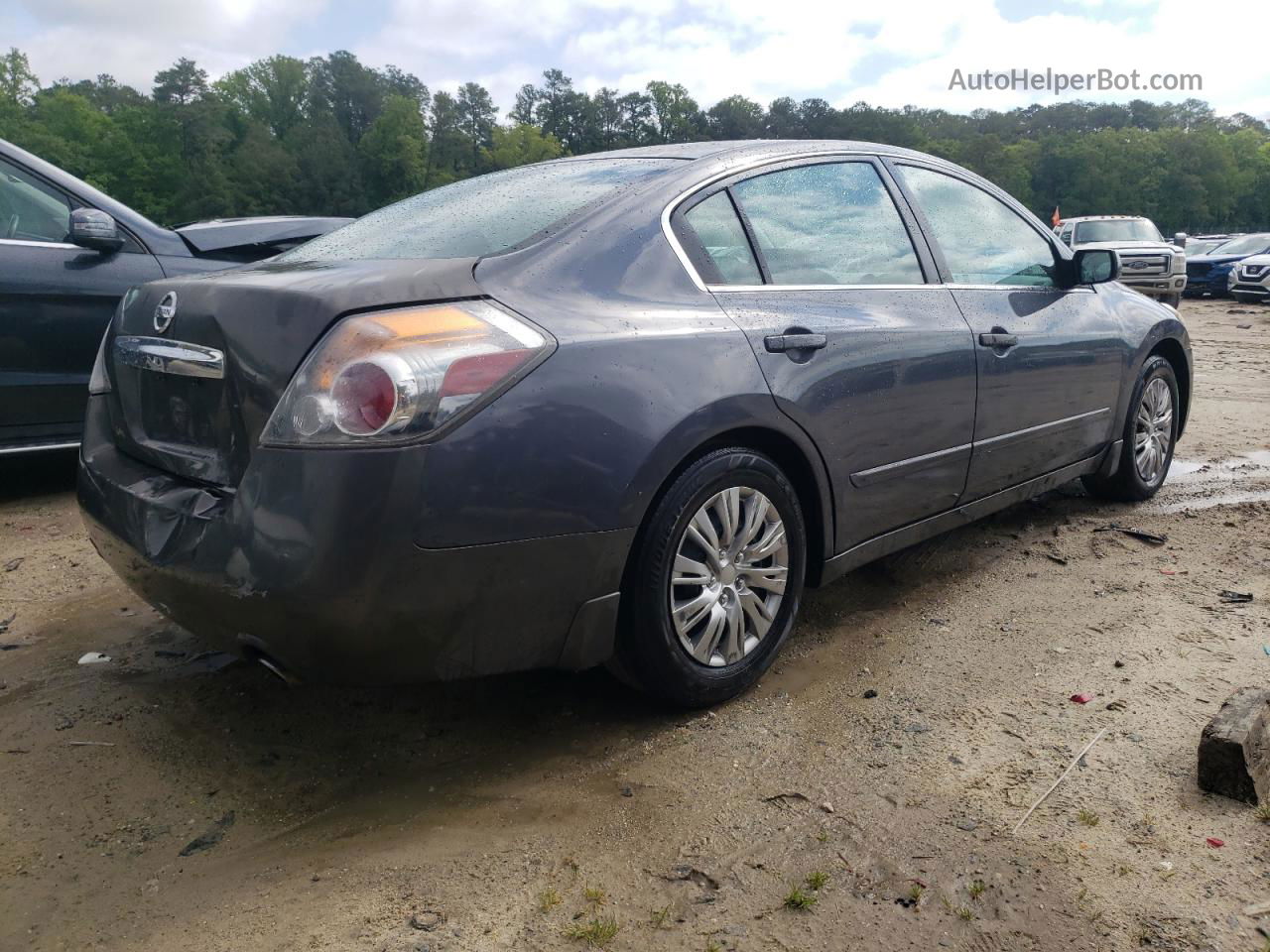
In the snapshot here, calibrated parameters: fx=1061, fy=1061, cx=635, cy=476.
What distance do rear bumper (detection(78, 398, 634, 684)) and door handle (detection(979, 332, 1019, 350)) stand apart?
5.78ft

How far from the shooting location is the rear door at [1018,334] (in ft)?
12.0

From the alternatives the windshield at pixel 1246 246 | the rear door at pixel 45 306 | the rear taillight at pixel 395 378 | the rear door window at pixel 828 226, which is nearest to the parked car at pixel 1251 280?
the windshield at pixel 1246 246

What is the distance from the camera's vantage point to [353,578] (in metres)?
2.13

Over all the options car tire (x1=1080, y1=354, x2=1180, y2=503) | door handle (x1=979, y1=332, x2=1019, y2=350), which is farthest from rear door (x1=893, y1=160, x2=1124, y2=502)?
car tire (x1=1080, y1=354, x2=1180, y2=503)

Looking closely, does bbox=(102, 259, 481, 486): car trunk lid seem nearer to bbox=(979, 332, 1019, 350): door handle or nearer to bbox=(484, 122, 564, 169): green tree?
bbox=(979, 332, 1019, 350): door handle

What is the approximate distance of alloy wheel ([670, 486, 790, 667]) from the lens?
2.67m

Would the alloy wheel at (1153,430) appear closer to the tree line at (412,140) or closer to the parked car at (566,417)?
the parked car at (566,417)

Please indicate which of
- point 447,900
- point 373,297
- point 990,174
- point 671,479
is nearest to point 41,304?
point 373,297

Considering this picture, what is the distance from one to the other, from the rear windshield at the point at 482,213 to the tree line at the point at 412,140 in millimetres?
77166

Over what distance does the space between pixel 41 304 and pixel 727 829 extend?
406 cm

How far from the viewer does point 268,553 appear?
2172mm

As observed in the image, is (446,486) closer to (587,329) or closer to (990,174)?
(587,329)

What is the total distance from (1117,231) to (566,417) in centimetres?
2014

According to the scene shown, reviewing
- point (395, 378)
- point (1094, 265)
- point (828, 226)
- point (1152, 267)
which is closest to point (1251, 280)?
point (1152, 267)
